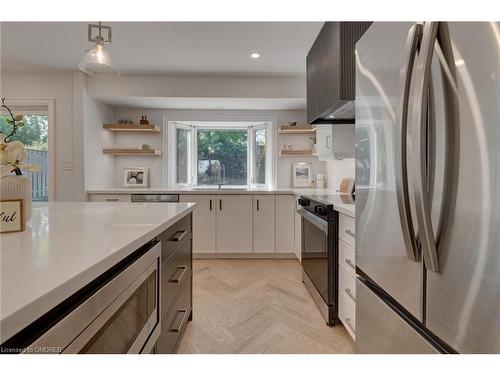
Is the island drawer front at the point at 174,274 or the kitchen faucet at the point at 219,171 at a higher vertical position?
the kitchen faucet at the point at 219,171

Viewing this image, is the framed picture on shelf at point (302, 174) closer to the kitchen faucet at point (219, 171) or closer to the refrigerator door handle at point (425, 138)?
the kitchen faucet at point (219, 171)

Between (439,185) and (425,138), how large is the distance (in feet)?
0.42

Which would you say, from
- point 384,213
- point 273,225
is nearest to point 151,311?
point 384,213

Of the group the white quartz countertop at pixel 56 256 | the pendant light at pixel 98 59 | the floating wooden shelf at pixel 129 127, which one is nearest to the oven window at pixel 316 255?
the white quartz countertop at pixel 56 256

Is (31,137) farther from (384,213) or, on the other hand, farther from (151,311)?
(384,213)

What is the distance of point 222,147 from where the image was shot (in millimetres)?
4723

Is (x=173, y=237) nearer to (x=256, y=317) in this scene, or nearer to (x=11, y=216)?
(x=11, y=216)

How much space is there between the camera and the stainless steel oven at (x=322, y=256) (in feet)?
6.93

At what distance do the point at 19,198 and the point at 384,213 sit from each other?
1.35 meters

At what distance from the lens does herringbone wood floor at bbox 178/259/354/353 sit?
188cm

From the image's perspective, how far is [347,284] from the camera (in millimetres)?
1916

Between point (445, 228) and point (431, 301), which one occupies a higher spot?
point (445, 228)

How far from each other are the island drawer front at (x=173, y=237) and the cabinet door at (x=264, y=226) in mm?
1851

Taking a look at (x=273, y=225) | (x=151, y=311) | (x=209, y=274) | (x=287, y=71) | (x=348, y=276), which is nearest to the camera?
(x=151, y=311)
